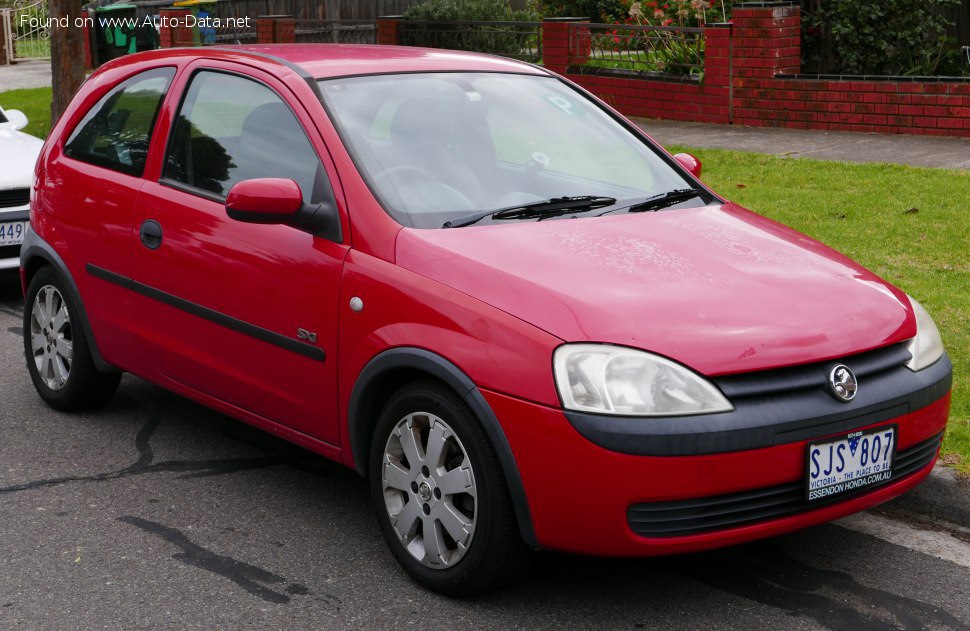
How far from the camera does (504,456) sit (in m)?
3.58

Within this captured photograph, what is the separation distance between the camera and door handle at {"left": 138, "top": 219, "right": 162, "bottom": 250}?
16.1ft

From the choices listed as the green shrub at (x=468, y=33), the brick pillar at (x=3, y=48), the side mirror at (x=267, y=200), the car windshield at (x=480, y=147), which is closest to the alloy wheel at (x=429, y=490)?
the car windshield at (x=480, y=147)

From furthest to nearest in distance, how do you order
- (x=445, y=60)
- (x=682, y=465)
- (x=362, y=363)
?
(x=445, y=60)
(x=362, y=363)
(x=682, y=465)

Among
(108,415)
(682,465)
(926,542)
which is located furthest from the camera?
(108,415)

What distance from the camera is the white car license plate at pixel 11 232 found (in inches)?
314

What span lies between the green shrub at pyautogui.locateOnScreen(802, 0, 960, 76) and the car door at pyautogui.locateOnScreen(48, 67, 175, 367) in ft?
31.1

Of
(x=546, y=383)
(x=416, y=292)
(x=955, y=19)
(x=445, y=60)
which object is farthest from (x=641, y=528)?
(x=955, y=19)

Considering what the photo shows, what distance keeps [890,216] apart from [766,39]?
5004 millimetres

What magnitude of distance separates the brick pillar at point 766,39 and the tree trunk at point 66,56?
7.22 m

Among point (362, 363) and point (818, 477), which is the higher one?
point (362, 363)

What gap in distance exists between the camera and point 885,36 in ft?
43.3

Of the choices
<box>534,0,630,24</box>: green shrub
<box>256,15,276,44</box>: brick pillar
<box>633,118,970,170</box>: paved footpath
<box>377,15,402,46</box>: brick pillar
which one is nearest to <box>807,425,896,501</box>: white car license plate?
<box>633,118,970,170</box>: paved footpath

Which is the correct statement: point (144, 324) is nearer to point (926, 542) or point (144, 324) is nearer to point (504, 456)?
point (504, 456)

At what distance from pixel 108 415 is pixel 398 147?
7.44 ft
